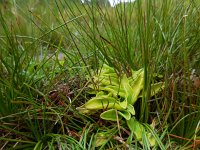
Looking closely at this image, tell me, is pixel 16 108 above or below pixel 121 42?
below

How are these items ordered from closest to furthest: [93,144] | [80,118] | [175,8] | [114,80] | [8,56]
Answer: [93,144], [80,118], [114,80], [8,56], [175,8]

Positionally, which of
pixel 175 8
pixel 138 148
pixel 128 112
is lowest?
pixel 138 148

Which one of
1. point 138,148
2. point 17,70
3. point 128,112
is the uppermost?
point 17,70

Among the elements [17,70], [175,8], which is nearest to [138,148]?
[17,70]

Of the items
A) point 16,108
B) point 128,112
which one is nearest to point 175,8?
point 128,112

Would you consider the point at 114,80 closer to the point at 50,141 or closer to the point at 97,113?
the point at 97,113

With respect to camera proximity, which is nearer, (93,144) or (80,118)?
(93,144)

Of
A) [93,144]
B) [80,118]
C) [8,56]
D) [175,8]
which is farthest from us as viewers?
[175,8]

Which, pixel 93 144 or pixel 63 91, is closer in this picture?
pixel 93 144

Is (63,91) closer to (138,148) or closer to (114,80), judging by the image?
(114,80)
